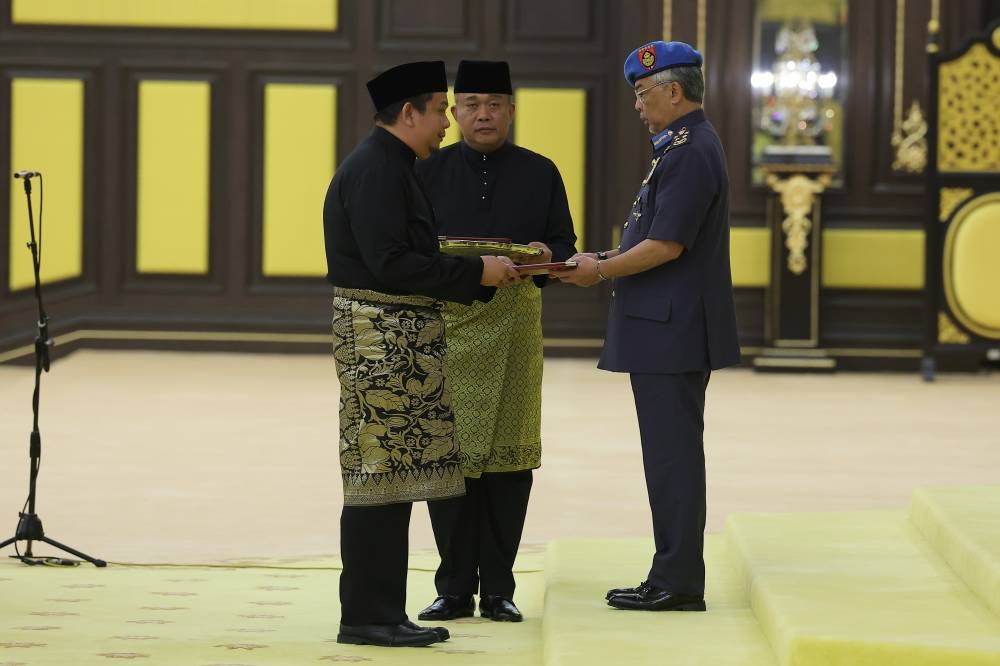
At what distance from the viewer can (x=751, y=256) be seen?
9.04 metres

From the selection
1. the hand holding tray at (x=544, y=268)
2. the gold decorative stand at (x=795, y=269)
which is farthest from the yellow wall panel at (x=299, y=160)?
the hand holding tray at (x=544, y=268)

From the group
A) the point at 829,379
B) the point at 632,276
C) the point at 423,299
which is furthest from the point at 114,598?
the point at 829,379

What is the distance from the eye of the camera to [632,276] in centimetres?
356

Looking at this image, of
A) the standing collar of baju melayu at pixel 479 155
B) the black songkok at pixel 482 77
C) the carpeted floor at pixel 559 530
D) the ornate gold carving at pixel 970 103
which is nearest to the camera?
the carpeted floor at pixel 559 530

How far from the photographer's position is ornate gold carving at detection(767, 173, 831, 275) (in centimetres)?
877

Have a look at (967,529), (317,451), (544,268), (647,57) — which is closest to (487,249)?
(544,268)

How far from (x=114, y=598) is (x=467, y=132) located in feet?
4.33

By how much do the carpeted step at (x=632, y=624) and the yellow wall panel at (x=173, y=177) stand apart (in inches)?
231

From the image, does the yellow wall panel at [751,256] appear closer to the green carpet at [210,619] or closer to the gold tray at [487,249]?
the green carpet at [210,619]

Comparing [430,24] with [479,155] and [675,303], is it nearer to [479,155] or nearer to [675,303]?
[479,155]

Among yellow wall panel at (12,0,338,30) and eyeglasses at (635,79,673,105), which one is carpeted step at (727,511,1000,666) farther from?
yellow wall panel at (12,0,338,30)

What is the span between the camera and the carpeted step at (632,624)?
3156mm

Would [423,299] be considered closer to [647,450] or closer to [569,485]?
[647,450]

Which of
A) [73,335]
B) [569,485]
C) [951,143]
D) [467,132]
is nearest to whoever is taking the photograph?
[467,132]
